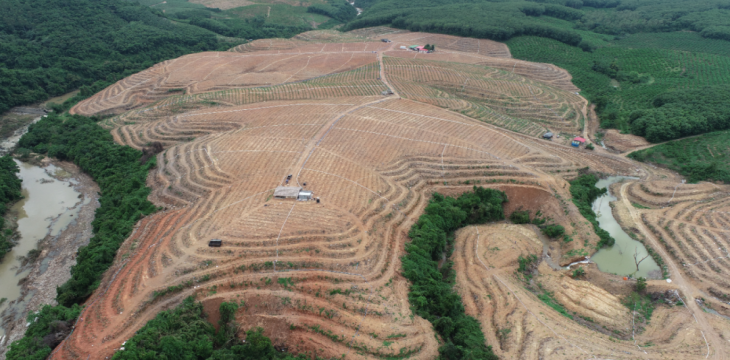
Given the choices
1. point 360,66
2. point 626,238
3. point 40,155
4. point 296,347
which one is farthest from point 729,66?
point 40,155

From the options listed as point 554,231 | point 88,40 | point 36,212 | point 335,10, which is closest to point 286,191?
point 554,231

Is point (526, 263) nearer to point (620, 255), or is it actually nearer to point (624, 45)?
point (620, 255)

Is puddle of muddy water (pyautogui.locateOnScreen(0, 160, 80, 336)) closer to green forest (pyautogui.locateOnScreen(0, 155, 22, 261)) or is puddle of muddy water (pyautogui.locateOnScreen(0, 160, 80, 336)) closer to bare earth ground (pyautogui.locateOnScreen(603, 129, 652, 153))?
green forest (pyautogui.locateOnScreen(0, 155, 22, 261))

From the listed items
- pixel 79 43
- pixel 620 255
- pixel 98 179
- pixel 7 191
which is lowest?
pixel 7 191

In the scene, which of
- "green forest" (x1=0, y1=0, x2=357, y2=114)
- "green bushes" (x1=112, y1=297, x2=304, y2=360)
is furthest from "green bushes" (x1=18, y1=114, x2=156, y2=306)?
"green forest" (x1=0, y1=0, x2=357, y2=114)

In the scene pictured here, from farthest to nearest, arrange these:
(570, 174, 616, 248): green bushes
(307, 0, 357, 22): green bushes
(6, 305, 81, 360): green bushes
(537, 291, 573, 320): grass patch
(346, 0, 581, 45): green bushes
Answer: (307, 0, 357, 22): green bushes
(346, 0, 581, 45): green bushes
(570, 174, 616, 248): green bushes
(537, 291, 573, 320): grass patch
(6, 305, 81, 360): green bushes
